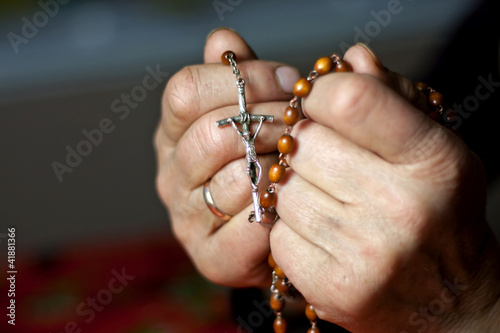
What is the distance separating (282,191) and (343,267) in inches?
5.4

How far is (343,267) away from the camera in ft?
2.04

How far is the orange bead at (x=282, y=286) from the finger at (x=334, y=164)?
0.24 meters

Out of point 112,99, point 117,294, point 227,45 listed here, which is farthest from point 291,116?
point 112,99

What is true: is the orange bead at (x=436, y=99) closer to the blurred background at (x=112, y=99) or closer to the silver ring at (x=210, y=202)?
the silver ring at (x=210, y=202)

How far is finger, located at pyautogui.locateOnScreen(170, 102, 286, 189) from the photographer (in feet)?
2.49

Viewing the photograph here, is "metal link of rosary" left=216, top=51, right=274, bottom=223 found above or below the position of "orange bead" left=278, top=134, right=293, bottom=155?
above

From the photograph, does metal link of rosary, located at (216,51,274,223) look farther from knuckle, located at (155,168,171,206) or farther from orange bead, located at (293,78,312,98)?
knuckle, located at (155,168,171,206)

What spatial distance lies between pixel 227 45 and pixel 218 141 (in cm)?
19

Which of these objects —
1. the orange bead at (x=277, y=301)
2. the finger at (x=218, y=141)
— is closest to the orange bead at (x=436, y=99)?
the finger at (x=218, y=141)

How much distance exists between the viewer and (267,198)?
69 cm

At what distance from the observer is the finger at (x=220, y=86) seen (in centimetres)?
79

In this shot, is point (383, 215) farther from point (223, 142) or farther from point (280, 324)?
point (280, 324)

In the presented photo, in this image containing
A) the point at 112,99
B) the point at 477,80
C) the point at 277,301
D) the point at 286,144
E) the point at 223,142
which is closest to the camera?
the point at 286,144

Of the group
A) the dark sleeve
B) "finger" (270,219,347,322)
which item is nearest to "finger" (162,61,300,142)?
"finger" (270,219,347,322)
